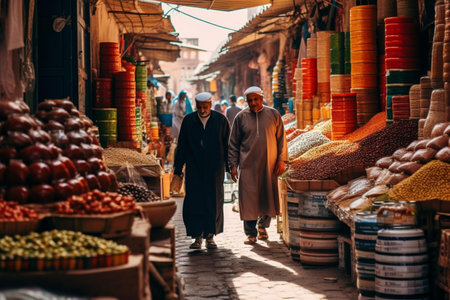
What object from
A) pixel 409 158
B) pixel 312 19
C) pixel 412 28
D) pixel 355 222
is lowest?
pixel 355 222

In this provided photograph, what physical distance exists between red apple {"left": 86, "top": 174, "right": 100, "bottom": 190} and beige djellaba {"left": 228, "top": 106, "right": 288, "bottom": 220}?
11.9 ft

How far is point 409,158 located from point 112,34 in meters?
7.98

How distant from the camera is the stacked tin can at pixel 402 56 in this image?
7.48m

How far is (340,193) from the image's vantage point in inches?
233

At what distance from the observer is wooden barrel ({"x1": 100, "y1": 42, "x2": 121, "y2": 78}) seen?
9242 millimetres

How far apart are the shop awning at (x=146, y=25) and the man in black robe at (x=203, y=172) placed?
365 centimetres

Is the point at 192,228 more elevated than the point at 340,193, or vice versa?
the point at 340,193

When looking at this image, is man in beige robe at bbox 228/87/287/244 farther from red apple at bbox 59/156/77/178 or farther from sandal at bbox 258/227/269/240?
red apple at bbox 59/156/77/178

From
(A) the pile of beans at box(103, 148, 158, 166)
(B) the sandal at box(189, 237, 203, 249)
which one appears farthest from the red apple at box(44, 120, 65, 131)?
(B) the sandal at box(189, 237, 203, 249)

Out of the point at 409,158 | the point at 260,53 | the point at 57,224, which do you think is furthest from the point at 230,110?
the point at 57,224

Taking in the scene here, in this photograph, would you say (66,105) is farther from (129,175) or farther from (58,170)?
(129,175)

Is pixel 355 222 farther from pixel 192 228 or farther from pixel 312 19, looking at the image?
pixel 312 19

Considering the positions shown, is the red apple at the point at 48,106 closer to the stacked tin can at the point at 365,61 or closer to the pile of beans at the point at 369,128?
the pile of beans at the point at 369,128

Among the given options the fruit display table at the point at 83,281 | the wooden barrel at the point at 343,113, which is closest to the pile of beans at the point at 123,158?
the wooden barrel at the point at 343,113
